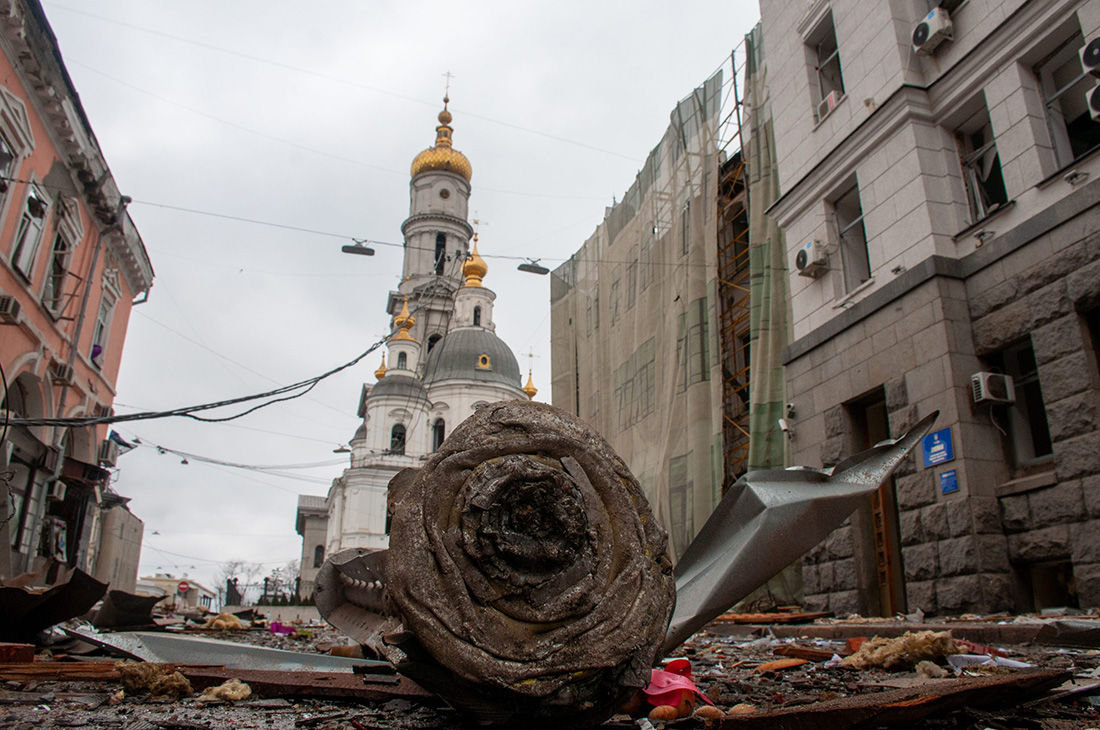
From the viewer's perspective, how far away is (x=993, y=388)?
6977 mm

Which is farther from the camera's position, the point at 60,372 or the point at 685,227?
the point at 685,227

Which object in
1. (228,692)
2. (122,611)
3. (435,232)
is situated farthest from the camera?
(435,232)

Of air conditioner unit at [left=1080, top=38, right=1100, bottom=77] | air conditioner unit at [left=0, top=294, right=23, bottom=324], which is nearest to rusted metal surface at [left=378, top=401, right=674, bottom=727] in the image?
air conditioner unit at [left=1080, top=38, right=1100, bottom=77]

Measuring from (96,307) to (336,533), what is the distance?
28986mm

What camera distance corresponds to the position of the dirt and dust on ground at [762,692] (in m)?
2.37

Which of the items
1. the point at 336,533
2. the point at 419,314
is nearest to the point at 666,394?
the point at 336,533

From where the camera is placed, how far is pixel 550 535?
2.23 m

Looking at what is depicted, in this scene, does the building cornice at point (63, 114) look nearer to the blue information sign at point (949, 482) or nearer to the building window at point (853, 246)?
the building window at point (853, 246)

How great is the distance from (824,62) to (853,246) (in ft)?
9.41

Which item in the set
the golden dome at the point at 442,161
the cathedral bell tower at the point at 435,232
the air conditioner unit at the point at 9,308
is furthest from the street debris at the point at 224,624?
the golden dome at the point at 442,161

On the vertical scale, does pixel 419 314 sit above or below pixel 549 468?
above

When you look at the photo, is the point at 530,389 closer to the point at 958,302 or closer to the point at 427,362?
the point at 427,362

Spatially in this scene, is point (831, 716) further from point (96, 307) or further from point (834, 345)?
point (96, 307)

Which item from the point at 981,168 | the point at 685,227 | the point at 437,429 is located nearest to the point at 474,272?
the point at 437,429
